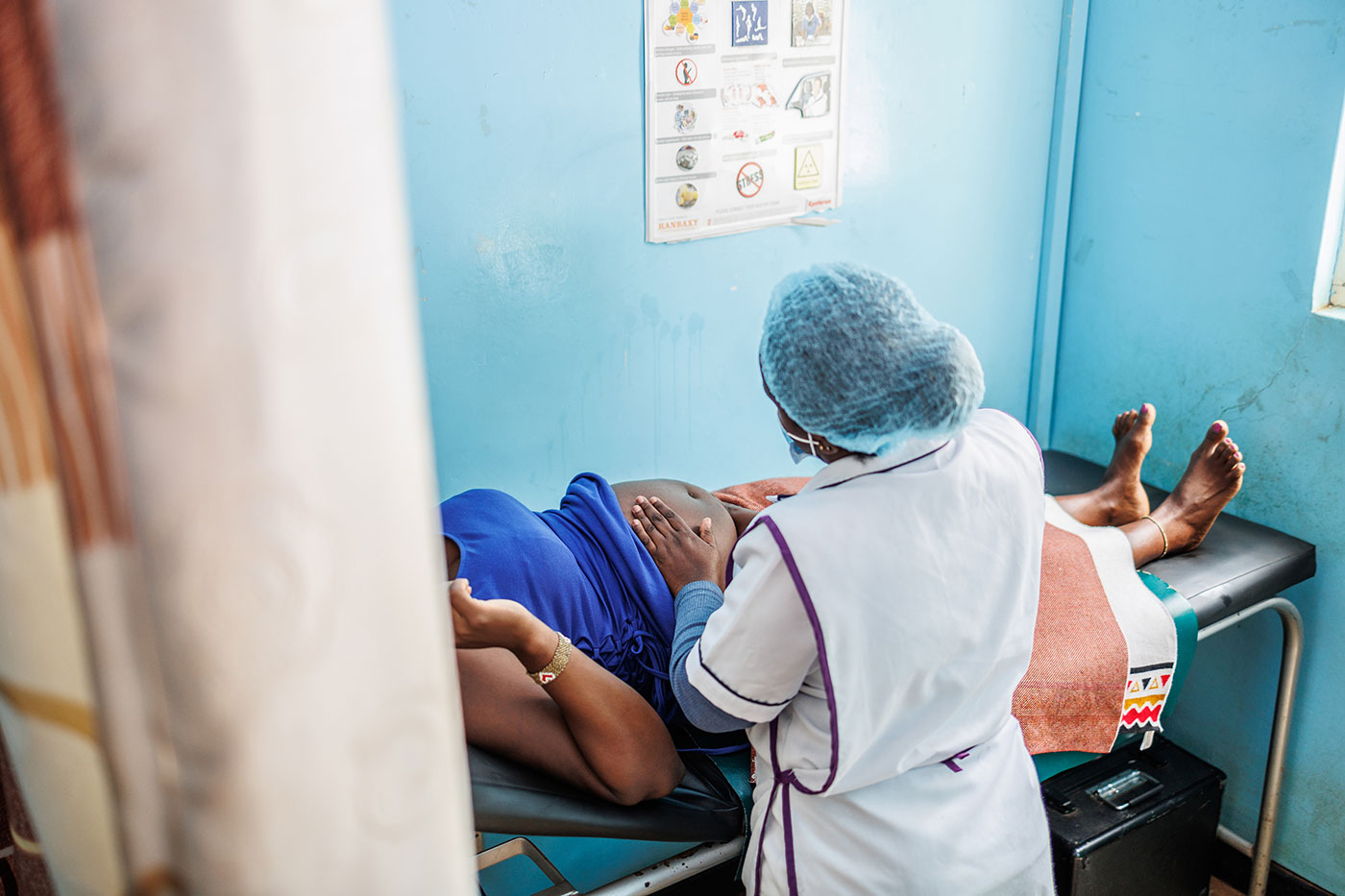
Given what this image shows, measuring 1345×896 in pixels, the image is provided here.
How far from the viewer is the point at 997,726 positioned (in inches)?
54.4

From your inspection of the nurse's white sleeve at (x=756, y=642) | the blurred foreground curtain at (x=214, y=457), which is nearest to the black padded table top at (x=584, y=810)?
the nurse's white sleeve at (x=756, y=642)

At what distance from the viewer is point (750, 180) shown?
2.11m

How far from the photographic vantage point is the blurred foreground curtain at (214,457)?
276mm

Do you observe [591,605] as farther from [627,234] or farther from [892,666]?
[627,234]

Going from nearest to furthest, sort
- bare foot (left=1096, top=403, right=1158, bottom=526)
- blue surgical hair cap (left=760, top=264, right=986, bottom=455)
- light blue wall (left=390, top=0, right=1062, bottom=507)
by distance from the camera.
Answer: blue surgical hair cap (left=760, top=264, right=986, bottom=455) < light blue wall (left=390, top=0, right=1062, bottom=507) < bare foot (left=1096, top=403, right=1158, bottom=526)

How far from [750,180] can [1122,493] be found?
3.64 feet

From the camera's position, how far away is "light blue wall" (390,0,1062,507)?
5.86 feet

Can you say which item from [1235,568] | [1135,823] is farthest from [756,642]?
[1235,568]

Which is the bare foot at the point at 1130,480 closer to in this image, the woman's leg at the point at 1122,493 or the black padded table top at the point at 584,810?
the woman's leg at the point at 1122,493

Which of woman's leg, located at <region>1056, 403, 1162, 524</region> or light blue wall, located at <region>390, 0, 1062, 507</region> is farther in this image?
woman's leg, located at <region>1056, 403, 1162, 524</region>

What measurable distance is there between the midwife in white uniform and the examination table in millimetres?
153

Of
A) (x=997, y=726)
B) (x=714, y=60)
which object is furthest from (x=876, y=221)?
(x=997, y=726)

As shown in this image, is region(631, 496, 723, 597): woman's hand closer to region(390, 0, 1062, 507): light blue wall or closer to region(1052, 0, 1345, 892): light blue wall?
region(390, 0, 1062, 507): light blue wall

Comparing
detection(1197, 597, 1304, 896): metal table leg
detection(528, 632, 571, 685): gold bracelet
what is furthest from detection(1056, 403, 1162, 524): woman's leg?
detection(528, 632, 571, 685): gold bracelet
